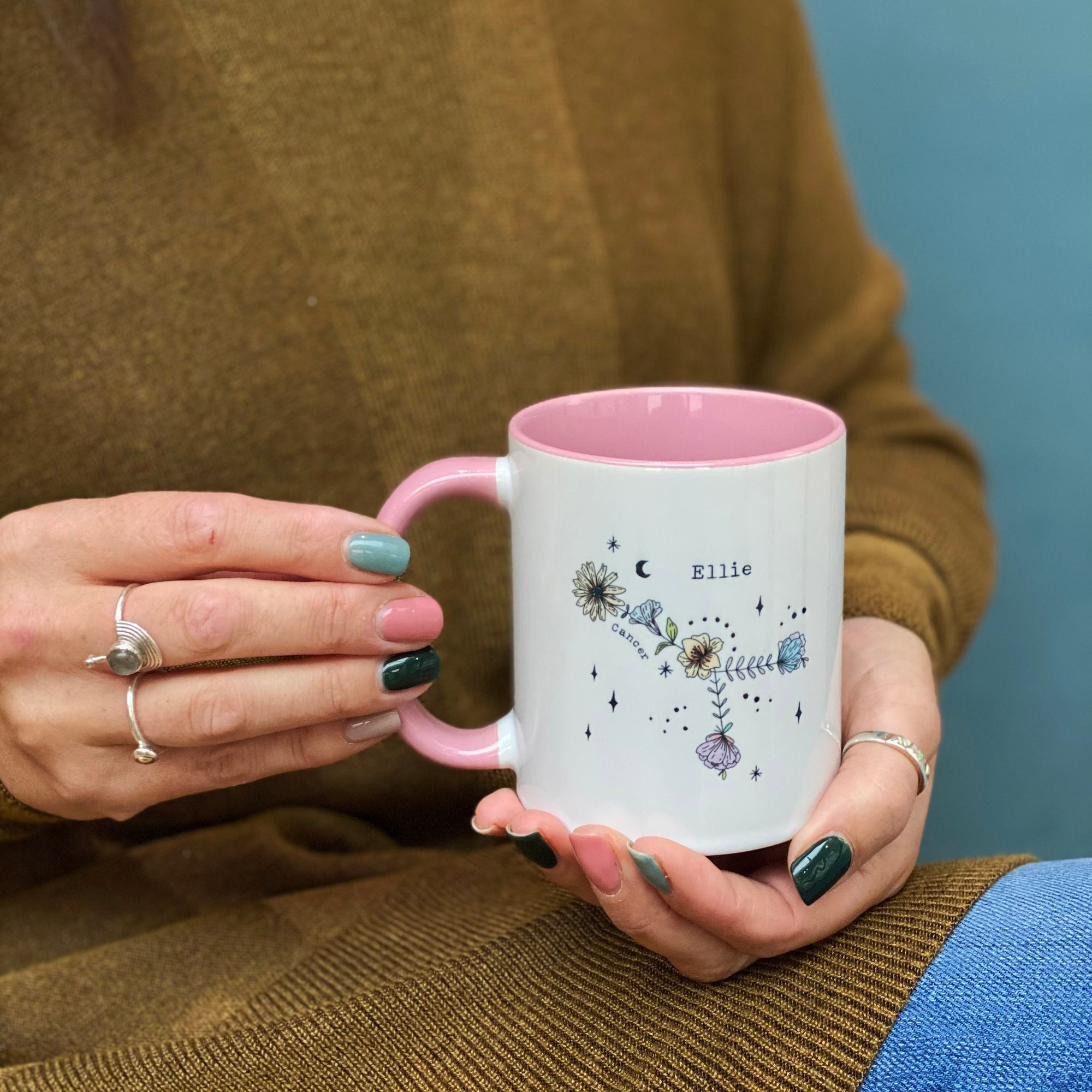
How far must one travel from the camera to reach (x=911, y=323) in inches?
48.8

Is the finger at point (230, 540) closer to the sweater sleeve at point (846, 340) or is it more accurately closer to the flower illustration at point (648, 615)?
the flower illustration at point (648, 615)

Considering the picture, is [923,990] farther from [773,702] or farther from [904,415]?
[904,415]

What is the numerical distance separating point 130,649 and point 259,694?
0.19 feet

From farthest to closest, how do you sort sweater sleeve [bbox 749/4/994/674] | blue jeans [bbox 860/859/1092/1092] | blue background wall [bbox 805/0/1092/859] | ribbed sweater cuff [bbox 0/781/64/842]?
1. blue background wall [bbox 805/0/1092/859]
2. sweater sleeve [bbox 749/4/994/674]
3. ribbed sweater cuff [bbox 0/781/64/842]
4. blue jeans [bbox 860/859/1092/1092]

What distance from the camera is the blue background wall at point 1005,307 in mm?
1116

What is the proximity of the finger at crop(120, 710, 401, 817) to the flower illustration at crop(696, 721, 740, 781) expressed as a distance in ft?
0.50

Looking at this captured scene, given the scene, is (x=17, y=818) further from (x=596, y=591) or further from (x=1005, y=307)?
(x=1005, y=307)

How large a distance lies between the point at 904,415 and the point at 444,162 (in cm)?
46

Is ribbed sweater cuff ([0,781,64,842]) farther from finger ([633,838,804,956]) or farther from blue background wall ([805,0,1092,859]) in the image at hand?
blue background wall ([805,0,1092,859])

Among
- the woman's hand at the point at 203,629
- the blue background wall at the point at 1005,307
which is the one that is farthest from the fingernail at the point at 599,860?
the blue background wall at the point at 1005,307

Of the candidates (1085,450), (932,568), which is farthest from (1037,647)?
(932,568)

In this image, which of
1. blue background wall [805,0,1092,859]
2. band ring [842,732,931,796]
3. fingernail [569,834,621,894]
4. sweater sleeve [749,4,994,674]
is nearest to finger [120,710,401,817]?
fingernail [569,834,621,894]

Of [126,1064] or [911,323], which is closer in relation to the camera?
[126,1064]

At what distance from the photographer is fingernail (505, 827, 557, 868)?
0.50 metres
